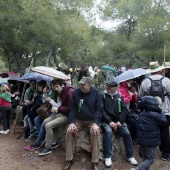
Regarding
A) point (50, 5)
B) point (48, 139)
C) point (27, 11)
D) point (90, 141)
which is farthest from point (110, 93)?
point (50, 5)

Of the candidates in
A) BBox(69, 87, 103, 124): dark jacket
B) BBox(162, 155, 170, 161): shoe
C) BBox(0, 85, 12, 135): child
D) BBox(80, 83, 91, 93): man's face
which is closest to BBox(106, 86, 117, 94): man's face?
BBox(69, 87, 103, 124): dark jacket

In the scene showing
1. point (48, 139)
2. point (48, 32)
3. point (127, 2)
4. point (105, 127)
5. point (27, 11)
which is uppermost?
point (127, 2)

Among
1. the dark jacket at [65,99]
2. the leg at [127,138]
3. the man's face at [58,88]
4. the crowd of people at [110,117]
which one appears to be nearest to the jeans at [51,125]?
the crowd of people at [110,117]

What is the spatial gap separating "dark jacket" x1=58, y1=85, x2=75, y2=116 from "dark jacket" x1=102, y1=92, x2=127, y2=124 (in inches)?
30.3

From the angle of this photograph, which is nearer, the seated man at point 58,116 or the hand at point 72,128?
the hand at point 72,128

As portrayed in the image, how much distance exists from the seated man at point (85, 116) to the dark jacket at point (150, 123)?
0.82 metres

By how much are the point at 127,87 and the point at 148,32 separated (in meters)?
13.0

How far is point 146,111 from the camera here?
3.89 metres

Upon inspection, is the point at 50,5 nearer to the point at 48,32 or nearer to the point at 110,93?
the point at 48,32

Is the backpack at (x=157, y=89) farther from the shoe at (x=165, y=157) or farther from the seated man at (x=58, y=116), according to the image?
the seated man at (x=58, y=116)

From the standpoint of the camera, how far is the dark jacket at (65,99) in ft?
15.5

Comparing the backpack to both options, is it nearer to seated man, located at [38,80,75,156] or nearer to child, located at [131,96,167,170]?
child, located at [131,96,167,170]

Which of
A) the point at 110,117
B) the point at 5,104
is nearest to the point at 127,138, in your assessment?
the point at 110,117

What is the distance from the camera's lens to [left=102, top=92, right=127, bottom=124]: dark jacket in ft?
14.8
